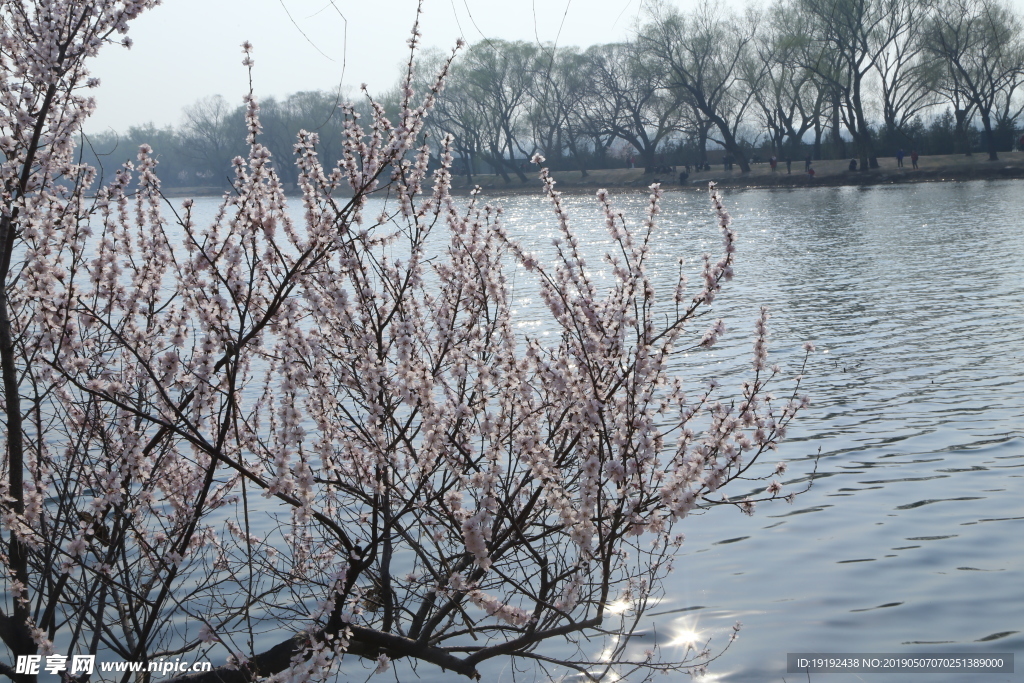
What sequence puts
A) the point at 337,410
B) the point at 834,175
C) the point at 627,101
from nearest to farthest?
the point at 337,410
the point at 834,175
the point at 627,101

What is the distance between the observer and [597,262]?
30297mm

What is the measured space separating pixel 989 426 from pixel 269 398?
28.8 ft

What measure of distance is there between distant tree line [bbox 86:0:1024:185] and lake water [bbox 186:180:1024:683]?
123ft

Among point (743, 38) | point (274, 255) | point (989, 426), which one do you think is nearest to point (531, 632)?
point (274, 255)

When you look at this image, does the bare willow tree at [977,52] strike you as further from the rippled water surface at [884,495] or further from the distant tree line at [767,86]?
the rippled water surface at [884,495]

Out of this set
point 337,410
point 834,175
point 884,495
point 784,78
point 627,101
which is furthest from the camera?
point 627,101

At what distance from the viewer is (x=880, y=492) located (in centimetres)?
1026

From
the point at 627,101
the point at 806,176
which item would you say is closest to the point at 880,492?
the point at 806,176

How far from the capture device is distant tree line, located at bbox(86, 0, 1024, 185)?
66250 millimetres

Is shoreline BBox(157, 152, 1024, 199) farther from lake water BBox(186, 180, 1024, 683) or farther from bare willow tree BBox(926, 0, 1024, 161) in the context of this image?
lake water BBox(186, 180, 1024, 683)

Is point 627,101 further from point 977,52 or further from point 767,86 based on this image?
point 977,52

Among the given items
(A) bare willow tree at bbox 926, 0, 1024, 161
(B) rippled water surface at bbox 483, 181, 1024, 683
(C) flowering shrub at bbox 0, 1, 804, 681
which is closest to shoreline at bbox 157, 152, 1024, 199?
(A) bare willow tree at bbox 926, 0, 1024, 161

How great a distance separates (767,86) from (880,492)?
74007mm

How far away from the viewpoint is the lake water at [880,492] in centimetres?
746
